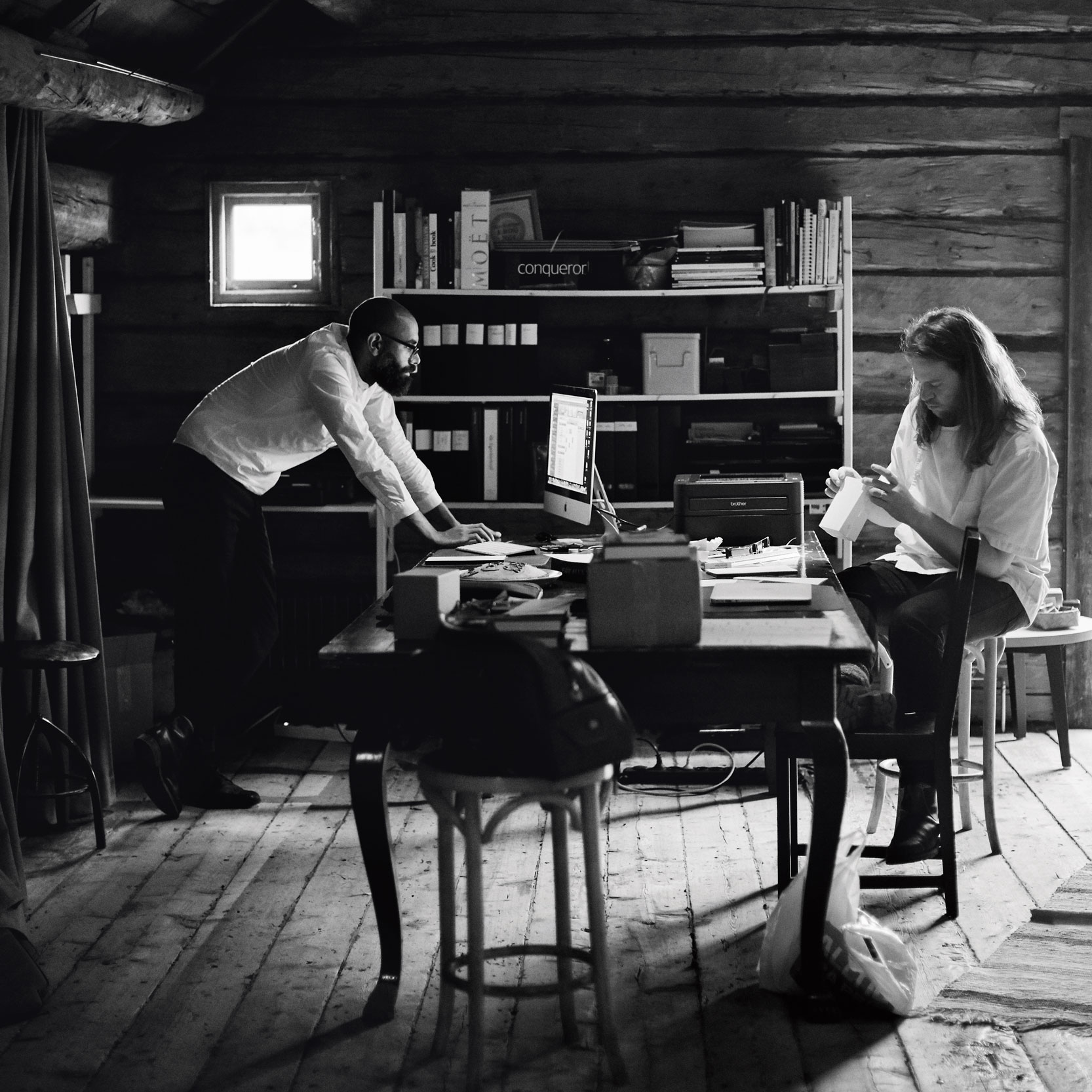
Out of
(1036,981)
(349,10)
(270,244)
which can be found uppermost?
(349,10)

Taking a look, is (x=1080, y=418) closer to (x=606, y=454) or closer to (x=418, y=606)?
(x=606, y=454)

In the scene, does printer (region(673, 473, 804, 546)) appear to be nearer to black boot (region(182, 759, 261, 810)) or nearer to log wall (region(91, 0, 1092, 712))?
log wall (region(91, 0, 1092, 712))

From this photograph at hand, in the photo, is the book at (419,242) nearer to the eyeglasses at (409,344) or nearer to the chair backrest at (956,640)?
the eyeglasses at (409,344)

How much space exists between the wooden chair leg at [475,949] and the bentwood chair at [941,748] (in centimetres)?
90

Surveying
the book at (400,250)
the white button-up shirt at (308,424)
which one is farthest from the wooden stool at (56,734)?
the book at (400,250)

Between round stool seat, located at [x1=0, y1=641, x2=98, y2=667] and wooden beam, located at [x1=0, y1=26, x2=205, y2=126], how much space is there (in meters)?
1.46

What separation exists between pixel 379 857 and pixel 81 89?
2.56m

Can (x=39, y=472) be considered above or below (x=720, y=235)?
below

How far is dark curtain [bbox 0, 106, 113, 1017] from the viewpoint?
3.72m

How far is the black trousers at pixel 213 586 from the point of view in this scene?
13.4 ft

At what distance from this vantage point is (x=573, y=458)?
3.85 meters

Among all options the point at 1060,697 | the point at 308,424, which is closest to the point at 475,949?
the point at 308,424

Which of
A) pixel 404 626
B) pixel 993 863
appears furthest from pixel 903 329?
pixel 404 626

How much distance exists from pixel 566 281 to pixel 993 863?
7.79 feet
